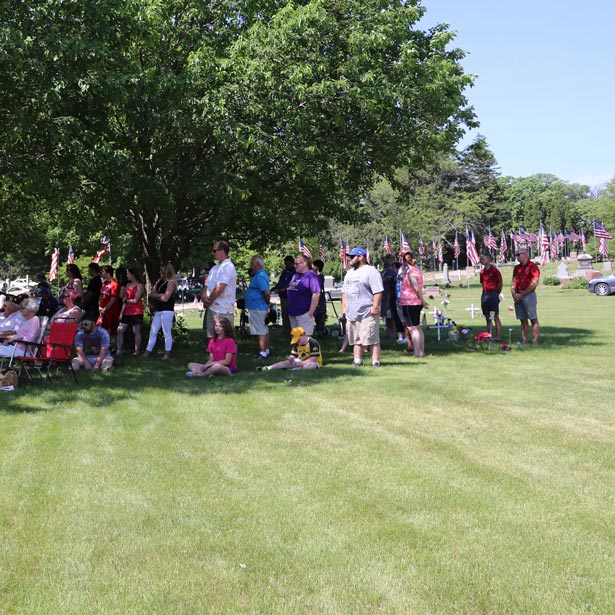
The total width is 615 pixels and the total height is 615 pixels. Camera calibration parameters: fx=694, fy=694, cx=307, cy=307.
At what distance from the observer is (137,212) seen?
50.8 feet

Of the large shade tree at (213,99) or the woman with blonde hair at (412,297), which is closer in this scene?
the large shade tree at (213,99)

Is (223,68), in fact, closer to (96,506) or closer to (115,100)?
(115,100)

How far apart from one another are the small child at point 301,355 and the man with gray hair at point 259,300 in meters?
1.18

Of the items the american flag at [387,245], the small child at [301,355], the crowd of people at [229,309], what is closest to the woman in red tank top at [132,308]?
the crowd of people at [229,309]

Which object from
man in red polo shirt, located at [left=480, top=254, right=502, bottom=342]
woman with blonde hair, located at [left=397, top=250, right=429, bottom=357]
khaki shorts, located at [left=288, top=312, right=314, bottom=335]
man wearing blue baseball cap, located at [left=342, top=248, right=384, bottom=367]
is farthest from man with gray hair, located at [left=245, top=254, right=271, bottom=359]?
man in red polo shirt, located at [left=480, top=254, right=502, bottom=342]

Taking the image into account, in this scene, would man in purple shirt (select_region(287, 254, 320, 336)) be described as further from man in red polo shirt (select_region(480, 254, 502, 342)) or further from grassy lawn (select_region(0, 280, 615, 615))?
man in red polo shirt (select_region(480, 254, 502, 342))

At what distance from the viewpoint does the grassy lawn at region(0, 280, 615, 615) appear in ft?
11.1

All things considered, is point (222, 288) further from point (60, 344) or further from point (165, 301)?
point (60, 344)

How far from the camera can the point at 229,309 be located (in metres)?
10.8

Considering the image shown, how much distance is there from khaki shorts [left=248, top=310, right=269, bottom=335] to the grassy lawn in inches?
132

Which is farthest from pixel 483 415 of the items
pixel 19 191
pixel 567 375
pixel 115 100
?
pixel 19 191

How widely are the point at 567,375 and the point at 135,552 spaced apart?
756 cm

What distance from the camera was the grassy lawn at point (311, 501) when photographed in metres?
3.39

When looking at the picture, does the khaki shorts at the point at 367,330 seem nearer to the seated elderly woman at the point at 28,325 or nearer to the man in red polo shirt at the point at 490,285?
the man in red polo shirt at the point at 490,285
